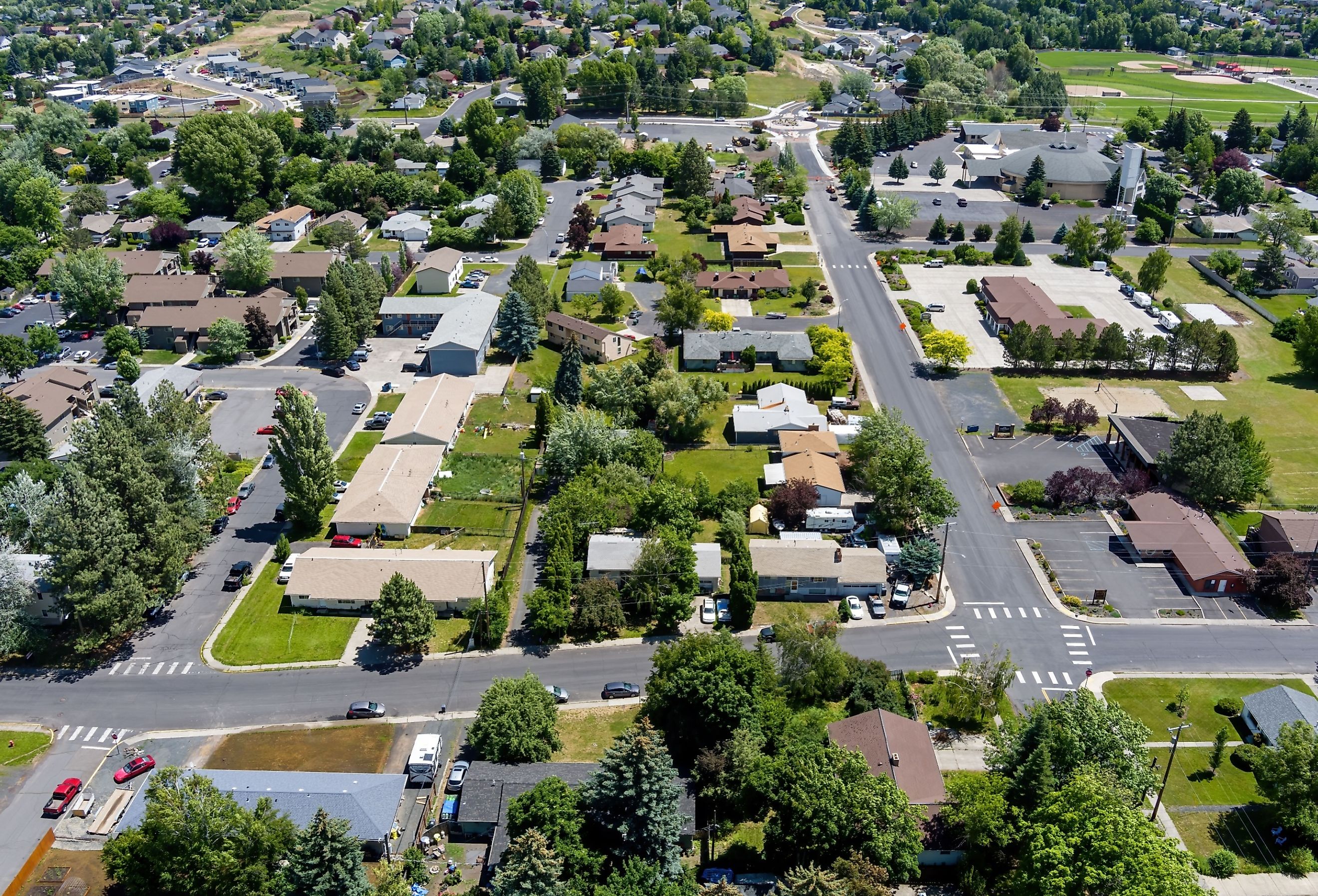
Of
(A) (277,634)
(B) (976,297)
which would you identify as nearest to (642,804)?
(A) (277,634)

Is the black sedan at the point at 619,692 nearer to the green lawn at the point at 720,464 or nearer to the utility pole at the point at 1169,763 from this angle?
the green lawn at the point at 720,464

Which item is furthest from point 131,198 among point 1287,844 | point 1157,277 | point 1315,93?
point 1315,93

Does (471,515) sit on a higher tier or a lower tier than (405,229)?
lower

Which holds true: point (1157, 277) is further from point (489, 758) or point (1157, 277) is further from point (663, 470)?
point (489, 758)

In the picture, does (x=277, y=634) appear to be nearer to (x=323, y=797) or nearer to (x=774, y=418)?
(x=323, y=797)

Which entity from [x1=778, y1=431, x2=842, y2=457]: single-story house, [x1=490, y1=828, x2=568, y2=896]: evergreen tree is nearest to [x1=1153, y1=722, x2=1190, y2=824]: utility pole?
[x1=490, y1=828, x2=568, y2=896]: evergreen tree
